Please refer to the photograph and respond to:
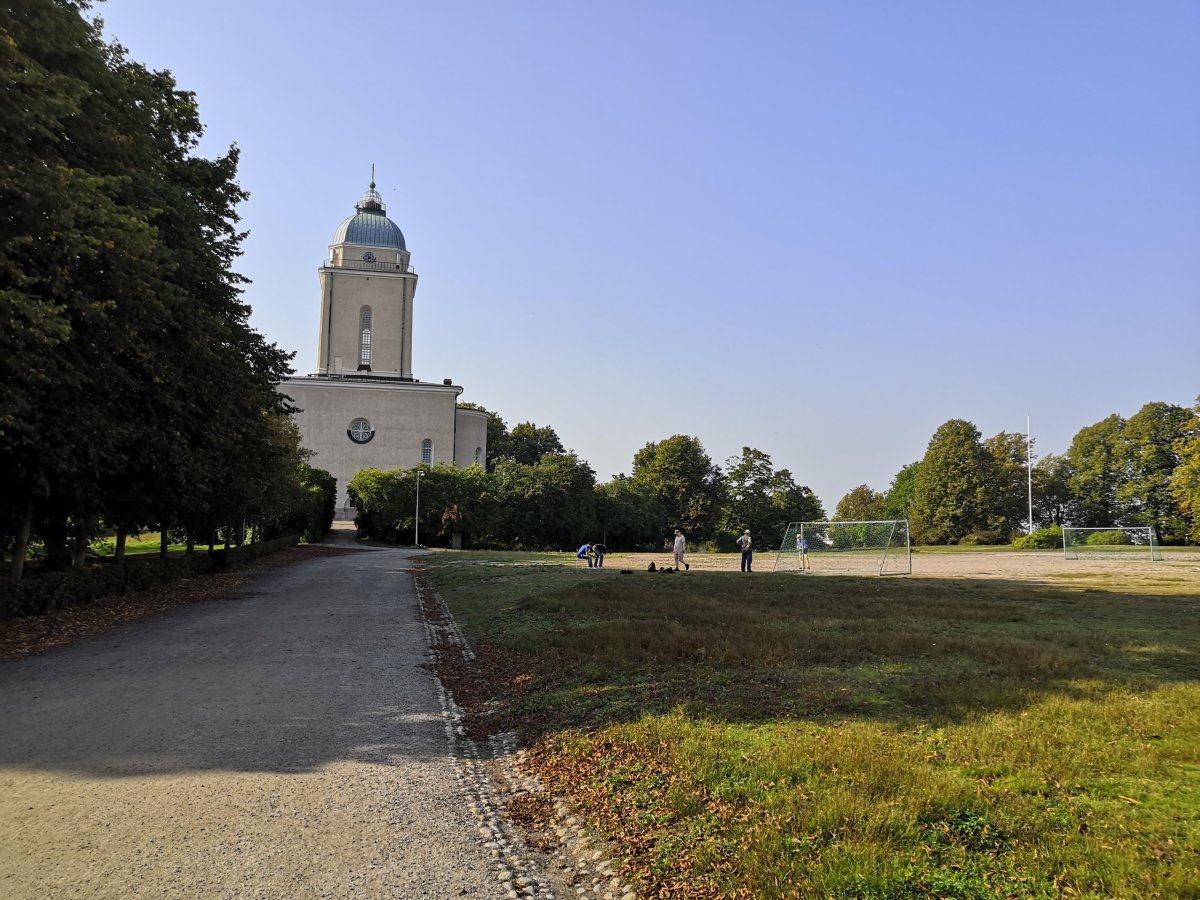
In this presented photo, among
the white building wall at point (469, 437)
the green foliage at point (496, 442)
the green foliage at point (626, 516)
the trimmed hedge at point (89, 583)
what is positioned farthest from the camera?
the green foliage at point (496, 442)

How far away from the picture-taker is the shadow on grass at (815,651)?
745 centimetres

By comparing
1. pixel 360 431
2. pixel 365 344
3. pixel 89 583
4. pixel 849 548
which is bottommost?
pixel 89 583

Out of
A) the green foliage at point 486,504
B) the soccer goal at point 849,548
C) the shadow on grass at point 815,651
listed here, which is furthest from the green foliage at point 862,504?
the shadow on grass at point 815,651

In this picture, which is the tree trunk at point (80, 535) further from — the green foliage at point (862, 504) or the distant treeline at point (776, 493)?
the green foliage at point (862, 504)

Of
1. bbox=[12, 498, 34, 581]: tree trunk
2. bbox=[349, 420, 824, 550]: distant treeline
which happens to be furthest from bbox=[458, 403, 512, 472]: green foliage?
bbox=[12, 498, 34, 581]: tree trunk

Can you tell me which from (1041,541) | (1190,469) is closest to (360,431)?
(1041,541)

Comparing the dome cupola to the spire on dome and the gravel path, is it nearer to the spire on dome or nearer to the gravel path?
the spire on dome

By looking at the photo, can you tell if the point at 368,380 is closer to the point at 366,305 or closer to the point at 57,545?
the point at 366,305

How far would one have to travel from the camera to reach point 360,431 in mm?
72688

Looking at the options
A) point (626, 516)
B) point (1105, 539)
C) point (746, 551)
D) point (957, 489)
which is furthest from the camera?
point (957, 489)

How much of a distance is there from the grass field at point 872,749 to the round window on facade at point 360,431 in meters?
62.7

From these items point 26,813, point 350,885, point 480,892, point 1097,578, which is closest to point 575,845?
point 480,892

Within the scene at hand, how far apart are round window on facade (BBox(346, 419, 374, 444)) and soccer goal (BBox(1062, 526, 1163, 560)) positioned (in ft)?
183

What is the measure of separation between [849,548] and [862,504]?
88.0 metres
